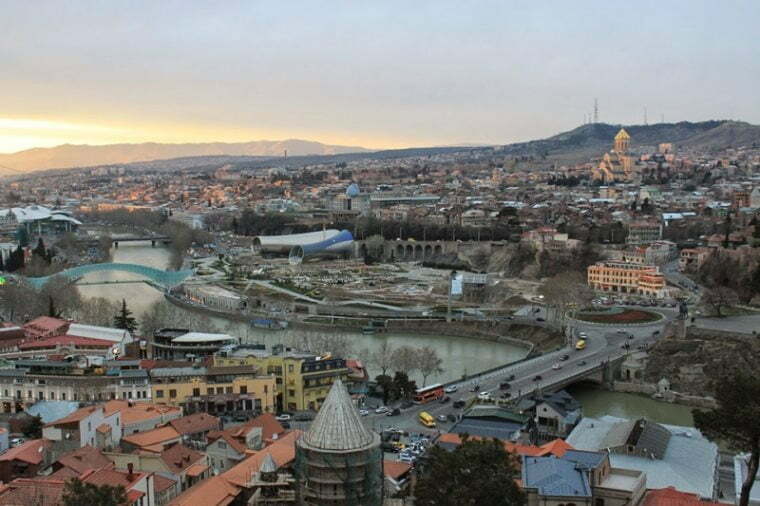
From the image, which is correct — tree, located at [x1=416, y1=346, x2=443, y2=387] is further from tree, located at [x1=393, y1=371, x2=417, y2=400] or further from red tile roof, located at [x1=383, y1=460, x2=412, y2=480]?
red tile roof, located at [x1=383, y1=460, x2=412, y2=480]

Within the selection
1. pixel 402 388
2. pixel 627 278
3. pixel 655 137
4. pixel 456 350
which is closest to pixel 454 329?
pixel 456 350

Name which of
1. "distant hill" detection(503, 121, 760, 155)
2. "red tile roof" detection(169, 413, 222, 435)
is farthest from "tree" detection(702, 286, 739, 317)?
"distant hill" detection(503, 121, 760, 155)

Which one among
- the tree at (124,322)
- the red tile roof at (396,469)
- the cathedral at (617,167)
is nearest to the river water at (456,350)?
the tree at (124,322)

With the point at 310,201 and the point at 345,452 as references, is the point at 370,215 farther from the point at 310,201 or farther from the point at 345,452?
the point at 345,452

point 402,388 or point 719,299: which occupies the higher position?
point 719,299

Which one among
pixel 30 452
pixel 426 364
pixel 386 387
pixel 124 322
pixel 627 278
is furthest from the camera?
pixel 627 278

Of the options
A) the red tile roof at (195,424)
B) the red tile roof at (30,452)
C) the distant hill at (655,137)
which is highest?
the distant hill at (655,137)

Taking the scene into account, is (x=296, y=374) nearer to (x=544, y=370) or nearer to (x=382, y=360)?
(x=382, y=360)

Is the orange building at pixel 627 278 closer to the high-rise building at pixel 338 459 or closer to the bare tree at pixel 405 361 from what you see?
the bare tree at pixel 405 361
